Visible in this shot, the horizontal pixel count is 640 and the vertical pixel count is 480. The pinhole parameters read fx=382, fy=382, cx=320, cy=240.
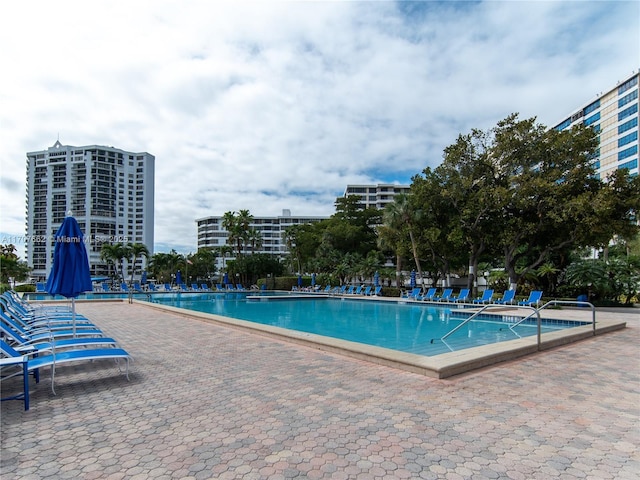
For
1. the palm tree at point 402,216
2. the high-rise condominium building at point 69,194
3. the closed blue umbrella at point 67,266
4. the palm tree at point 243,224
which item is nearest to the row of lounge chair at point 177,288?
the palm tree at point 243,224

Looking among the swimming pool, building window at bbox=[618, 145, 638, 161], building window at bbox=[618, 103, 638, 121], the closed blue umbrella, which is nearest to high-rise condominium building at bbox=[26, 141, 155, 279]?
the swimming pool

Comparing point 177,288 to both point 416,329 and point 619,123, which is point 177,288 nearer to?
point 416,329

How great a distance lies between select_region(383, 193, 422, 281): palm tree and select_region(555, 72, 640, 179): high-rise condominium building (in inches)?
1877

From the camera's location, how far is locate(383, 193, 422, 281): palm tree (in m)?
25.8

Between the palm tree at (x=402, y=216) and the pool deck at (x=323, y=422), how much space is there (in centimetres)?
1950

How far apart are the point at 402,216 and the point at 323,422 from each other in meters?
23.6

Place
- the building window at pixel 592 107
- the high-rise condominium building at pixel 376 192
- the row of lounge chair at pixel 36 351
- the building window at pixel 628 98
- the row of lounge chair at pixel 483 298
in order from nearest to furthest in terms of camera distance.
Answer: the row of lounge chair at pixel 36 351, the row of lounge chair at pixel 483 298, the building window at pixel 628 98, the building window at pixel 592 107, the high-rise condominium building at pixel 376 192

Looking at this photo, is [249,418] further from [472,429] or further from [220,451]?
[472,429]

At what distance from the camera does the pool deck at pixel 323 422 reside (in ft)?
9.72

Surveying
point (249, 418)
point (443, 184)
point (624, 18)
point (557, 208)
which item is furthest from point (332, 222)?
point (249, 418)

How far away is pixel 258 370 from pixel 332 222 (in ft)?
158

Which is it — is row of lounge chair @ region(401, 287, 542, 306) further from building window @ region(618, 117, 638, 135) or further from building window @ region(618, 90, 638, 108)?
building window @ region(618, 90, 638, 108)

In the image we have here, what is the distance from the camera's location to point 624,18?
26.3 feet

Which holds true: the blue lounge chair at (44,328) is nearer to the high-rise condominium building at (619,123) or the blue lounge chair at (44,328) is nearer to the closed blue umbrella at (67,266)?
the closed blue umbrella at (67,266)
